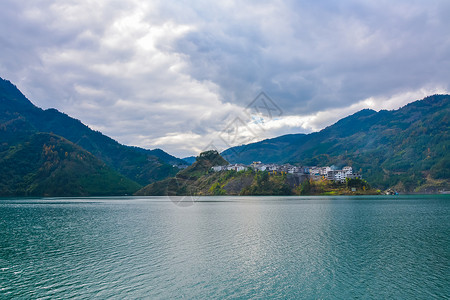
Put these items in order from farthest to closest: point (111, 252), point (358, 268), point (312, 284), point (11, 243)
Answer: point (11, 243) → point (111, 252) → point (358, 268) → point (312, 284)

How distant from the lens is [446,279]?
2397cm

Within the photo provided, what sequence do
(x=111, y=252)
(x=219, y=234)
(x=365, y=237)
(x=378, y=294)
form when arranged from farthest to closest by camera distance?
1. (x=219, y=234)
2. (x=365, y=237)
3. (x=111, y=252)
4. (x=378, y=294)

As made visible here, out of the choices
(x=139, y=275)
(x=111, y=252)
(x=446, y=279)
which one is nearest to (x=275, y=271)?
(x=139, y=275)

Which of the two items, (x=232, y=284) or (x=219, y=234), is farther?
(x=219, y=234)

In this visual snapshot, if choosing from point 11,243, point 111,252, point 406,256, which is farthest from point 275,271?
point 11,243

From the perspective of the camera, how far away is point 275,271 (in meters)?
26.6

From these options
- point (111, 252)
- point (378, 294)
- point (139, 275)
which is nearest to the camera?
point (378, 294)

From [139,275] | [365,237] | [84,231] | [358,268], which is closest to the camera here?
[139,275]

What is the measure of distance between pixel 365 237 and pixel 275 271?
2309 centimetres

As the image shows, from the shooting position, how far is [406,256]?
1248 inches

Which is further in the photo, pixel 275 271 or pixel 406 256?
pixel 406 256

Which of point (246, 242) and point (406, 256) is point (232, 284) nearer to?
point (246, 242)

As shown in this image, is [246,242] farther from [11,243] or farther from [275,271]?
[11,243]

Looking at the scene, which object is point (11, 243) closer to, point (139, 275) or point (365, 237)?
point (139, 275)
